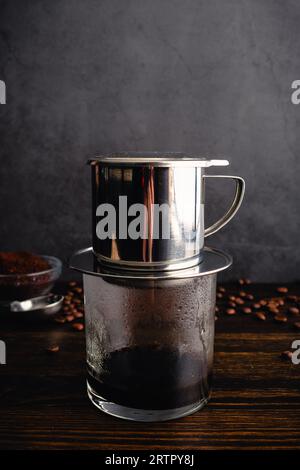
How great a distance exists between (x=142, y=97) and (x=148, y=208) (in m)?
0.87

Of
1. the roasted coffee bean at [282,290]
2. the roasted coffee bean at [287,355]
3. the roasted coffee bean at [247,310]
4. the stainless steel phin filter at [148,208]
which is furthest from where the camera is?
the roasted coffee bean at [282,290]

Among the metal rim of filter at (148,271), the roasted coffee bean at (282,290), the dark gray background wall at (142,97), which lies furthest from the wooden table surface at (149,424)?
the dark gray background wall at (142,97)

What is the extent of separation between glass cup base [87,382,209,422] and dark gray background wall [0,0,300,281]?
850 millimetres

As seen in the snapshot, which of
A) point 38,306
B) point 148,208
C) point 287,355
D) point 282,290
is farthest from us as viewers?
point 282,290

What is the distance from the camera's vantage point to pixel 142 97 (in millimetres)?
1428

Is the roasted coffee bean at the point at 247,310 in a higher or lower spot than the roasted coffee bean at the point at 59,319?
higher

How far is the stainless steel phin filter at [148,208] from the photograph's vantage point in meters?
0.64

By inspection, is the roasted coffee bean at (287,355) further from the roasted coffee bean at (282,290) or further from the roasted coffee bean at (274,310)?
the roasted coffee bean at (282,290)

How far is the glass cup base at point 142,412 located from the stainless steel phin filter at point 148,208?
220mm

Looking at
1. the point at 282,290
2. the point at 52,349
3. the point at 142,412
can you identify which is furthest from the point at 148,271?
the point at 282,290

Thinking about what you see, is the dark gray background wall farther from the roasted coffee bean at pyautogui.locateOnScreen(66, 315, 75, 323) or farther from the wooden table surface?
the wooden table surface

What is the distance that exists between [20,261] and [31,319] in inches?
7.2

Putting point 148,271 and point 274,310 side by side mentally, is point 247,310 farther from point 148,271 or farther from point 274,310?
point 148,271
